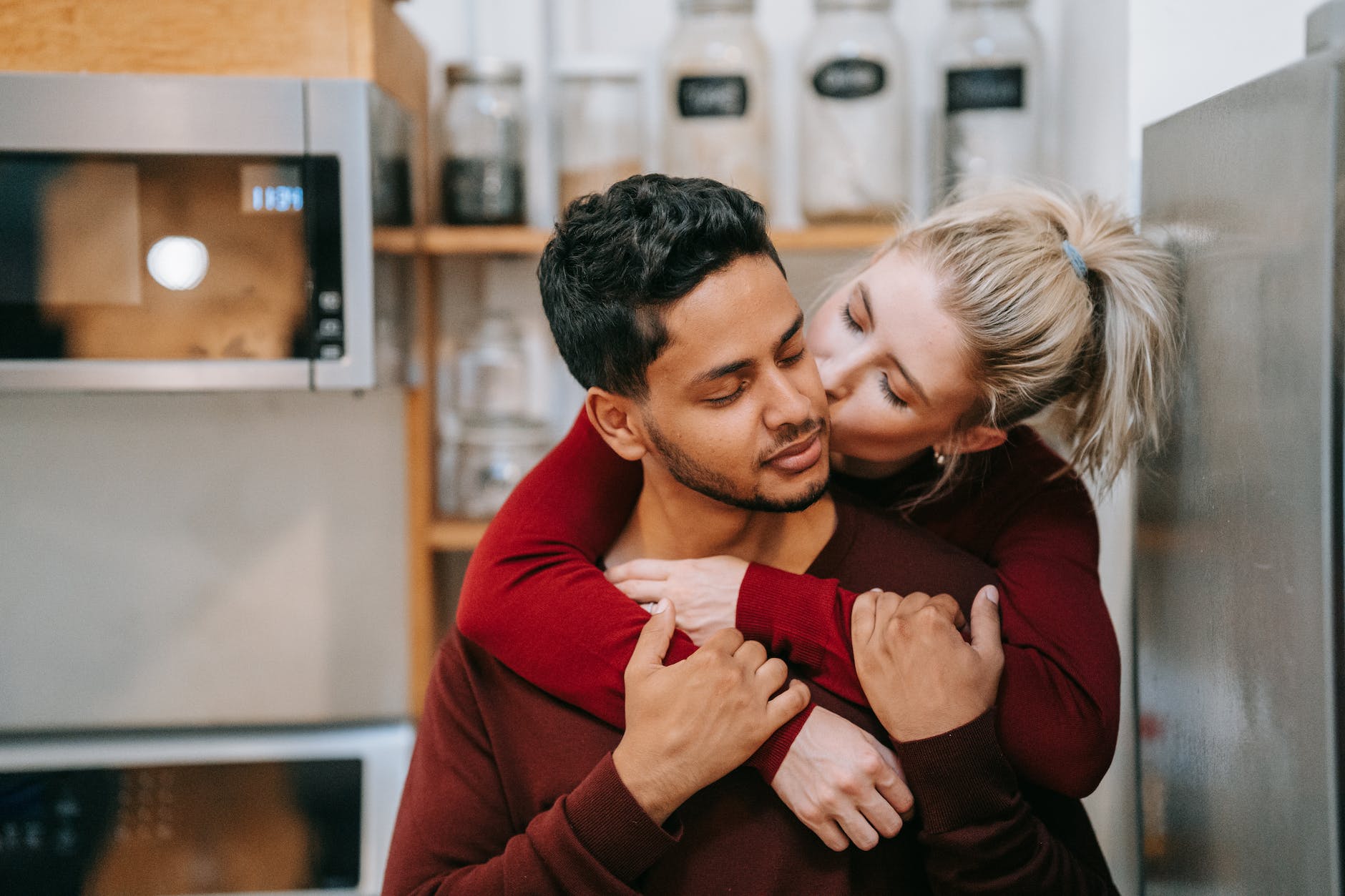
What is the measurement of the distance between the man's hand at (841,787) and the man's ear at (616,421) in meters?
0.29

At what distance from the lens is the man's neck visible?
3.23ft

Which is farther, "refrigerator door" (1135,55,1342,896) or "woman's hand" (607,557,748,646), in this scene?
"woman's hand" (607,557,748,646)

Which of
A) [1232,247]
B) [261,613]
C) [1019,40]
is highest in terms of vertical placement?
[1019,40]

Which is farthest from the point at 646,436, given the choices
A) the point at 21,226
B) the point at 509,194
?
the point at 21,226

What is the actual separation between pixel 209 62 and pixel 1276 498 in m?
1.16

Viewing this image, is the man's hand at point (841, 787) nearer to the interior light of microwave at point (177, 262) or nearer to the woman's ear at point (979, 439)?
the woman's ear at point (979, 439)

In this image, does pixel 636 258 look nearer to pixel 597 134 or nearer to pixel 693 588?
pixel 693 588

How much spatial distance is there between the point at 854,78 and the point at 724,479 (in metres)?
0.73

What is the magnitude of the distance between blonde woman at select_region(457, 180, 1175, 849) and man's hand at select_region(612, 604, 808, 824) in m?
0.03

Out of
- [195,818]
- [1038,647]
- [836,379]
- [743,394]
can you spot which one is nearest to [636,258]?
[743,394]

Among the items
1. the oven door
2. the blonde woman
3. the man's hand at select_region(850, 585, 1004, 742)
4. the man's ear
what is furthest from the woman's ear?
the oven door

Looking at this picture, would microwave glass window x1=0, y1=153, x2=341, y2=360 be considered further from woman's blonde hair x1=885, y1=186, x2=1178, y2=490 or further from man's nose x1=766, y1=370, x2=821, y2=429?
woman's blonde hair x1=885, y1=186, x2=1178, y2=490

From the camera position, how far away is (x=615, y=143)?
145 centimetres

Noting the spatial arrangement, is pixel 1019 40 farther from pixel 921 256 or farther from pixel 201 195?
pixel 201 195
